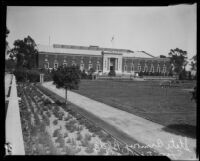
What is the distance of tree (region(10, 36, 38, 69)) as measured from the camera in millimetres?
56188

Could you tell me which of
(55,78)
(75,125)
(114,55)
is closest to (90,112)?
(75,125)

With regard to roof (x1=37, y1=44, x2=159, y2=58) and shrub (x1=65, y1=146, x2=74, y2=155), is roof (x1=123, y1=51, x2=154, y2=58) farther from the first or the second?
shrub (x1=65, y1=146, x2=74, y2=155)

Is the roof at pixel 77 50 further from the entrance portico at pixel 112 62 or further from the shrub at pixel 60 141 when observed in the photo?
the shrub at pixel 60 141

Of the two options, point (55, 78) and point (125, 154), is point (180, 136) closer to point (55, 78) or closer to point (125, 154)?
point (125, 154)

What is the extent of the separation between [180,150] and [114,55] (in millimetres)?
61077

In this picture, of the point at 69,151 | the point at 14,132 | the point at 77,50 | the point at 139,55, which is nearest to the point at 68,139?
the point at 69,151

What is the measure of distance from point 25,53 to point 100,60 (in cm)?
2203

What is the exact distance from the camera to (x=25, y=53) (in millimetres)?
58406

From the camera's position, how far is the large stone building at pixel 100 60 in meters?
59.7

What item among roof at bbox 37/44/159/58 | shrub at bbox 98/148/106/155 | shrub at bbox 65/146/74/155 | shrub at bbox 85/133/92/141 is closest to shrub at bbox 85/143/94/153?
shrub at bbox 98/148/106/155

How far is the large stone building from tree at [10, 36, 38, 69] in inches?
87.1
